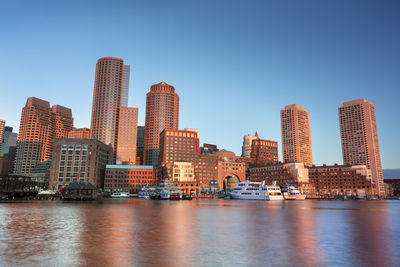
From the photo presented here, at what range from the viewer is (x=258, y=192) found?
573ft

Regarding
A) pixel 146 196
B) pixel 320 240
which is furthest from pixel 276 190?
pixel 320 240

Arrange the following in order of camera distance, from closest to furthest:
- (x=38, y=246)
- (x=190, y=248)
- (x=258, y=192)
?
(x=38, y=246), (x=190, y=248), (x=258, y=192)

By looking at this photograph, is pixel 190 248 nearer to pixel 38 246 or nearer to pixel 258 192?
pixel 38 246

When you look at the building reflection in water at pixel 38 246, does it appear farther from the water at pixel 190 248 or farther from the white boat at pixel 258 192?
the white boat at pixel 258 192

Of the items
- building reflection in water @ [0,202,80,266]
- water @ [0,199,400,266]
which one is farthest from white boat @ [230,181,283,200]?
building reflection in water @ [0,202,80,266]

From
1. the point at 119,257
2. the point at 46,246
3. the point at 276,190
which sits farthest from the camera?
the point at 276,190

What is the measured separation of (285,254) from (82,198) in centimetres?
13741

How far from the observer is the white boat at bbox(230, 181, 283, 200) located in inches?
6747

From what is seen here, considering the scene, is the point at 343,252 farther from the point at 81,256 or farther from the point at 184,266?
the point at 81,256

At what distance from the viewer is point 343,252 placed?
77.1 feet

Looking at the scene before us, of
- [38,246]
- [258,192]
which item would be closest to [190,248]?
[38,246]

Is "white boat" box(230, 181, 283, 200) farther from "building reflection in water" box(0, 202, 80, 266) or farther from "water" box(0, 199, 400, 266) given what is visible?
"building reflection in water" box(0, 202, 80, 266)

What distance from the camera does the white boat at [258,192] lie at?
17138 centimetres

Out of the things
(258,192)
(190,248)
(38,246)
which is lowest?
(190,248)
